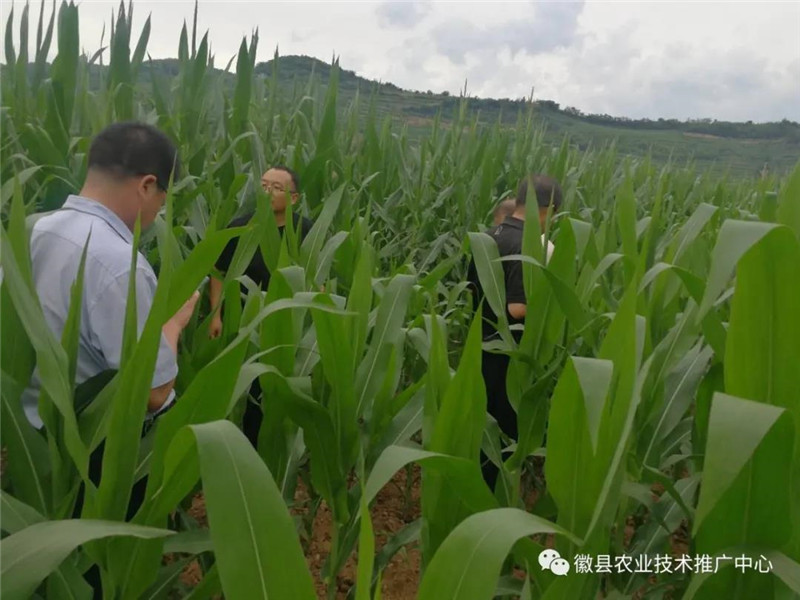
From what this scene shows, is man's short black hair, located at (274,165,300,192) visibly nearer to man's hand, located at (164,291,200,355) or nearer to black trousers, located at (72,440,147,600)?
man's hand, located at (164,291,200,355)

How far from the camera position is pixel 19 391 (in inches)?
29.2

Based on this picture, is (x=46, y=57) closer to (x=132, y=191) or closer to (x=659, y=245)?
(x=132, y=191)

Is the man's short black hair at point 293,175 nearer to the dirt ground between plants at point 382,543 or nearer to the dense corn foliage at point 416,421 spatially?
the dense corn foliage at point 416,421

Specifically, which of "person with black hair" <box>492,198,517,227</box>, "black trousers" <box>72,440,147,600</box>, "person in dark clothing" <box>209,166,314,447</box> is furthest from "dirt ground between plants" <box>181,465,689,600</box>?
"person with black hair" <box>492,198,517,227</box>

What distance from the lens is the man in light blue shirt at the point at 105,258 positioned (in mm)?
999

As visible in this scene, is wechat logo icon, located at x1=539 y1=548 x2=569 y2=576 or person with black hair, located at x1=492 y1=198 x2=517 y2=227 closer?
wechat logo icon, located at x1=539 y1=548 x2=569 y2=576

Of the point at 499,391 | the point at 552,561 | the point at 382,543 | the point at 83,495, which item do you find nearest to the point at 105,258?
the point at 83,495

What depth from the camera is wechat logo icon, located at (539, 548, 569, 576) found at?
72 centimetres

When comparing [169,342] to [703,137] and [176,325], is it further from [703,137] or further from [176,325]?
[703,137]

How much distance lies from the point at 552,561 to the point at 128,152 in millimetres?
945

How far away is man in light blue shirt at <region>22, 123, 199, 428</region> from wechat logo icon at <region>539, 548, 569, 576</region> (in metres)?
0.59

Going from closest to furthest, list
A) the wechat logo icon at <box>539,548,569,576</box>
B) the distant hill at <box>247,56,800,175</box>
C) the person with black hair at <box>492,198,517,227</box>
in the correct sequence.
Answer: the wechat logo icon at <box>539,548,569,576</box> < the person with black hair at <box>492,198,517,227</box> < the distant hill at <box>247,56,800,175</box>

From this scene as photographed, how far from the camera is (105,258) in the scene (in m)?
1.02

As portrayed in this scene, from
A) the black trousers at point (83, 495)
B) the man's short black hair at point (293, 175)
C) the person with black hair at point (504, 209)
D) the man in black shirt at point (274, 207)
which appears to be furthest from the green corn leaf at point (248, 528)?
the person with black hair at point (504, 209)
